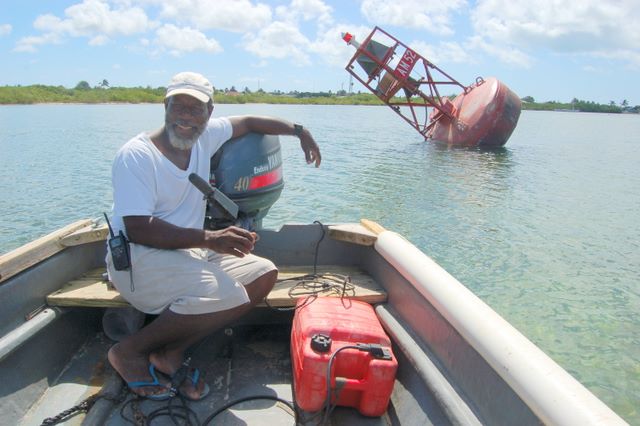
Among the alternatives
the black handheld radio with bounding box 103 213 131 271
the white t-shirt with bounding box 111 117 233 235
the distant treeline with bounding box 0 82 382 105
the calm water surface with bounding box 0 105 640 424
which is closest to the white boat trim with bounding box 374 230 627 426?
the white t-shirt with bounding box 111 117 233 235

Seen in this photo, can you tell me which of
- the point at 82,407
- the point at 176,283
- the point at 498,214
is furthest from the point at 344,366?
the point at 498,214

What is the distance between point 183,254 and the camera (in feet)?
8.17

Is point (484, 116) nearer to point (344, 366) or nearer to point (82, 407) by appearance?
point (344, 366)

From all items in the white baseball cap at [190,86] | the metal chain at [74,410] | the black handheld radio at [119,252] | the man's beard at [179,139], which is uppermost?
the white baseball cap at [190,86]

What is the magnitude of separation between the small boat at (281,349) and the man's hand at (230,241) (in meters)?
0.57

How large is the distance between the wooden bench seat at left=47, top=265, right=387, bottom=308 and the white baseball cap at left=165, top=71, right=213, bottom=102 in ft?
3.88

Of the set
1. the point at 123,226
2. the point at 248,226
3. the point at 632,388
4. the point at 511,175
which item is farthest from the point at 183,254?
the point at 511,175

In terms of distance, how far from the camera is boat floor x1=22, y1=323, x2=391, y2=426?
247 centimetres

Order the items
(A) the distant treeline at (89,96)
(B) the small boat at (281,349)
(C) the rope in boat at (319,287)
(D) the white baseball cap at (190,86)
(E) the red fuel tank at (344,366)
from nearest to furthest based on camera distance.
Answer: (B) the small boat at (281,349), (E) the red fuel tank at (344,366), (D) the white baseball cap at (190,86), (C) the rope in boat at (319,287), (A) the distant treeline at (89,96)

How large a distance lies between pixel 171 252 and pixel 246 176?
2.72 ft

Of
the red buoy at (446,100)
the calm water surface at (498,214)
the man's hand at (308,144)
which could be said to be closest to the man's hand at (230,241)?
the man's hand at (308,144)

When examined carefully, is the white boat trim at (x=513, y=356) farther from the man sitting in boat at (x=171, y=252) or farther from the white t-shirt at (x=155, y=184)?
the white t-shirt at (x=155, y=184)

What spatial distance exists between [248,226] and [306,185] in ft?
28.9

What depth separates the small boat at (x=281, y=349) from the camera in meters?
1.92
